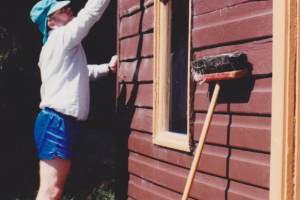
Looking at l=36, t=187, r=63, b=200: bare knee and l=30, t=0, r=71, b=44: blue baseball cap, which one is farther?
l=30, t=0, r=71, b=44: blue baseball cap

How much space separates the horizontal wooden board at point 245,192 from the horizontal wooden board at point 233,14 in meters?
1.05

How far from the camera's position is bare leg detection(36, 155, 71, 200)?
3.16m

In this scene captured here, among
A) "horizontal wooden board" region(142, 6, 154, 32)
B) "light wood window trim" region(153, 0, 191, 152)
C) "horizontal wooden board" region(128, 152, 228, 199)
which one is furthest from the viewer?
"horizontal wooden board" region(142, 6, 154, 32)

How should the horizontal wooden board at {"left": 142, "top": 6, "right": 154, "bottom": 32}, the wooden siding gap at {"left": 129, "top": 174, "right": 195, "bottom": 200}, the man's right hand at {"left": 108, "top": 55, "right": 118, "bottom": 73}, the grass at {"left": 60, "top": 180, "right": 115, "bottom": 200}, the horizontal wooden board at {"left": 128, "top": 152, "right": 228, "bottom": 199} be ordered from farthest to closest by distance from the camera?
the grass at {"left": 60, "top": 180, "right": 115, "bottom": 200} < the man's right hand at {"left": 108, "top": 55, "right": 118, "bottom": 73} < the horizontal wooden board at {"left": 142, "top": 6, "right": 154, "bottom": 32} < the wooden siding gap at {"left": 129, "top": 174, "right": 195, "bottom": 200} < the horizontal wooden board at {"left": 128, "top": 152, "right": 228, "bottom": 199}

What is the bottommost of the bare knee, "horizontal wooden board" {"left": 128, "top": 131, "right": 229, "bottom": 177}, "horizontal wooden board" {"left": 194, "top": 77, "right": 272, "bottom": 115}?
the bare knee

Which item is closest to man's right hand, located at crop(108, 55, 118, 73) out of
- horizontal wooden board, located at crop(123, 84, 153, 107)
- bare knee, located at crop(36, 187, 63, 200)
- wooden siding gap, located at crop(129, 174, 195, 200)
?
horizontal wooden board, located at crop(123, 84, 153, 107)

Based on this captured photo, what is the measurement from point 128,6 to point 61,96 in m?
1.20

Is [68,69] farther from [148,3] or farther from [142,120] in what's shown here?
[148,3]

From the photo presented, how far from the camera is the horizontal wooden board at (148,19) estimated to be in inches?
127

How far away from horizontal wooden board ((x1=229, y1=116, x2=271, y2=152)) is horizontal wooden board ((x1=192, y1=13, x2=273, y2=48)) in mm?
503

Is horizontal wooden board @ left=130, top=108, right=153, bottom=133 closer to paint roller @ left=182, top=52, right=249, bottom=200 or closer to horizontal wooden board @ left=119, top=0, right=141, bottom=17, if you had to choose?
paint roller @ left=182, top=52, right=249, bottom=200

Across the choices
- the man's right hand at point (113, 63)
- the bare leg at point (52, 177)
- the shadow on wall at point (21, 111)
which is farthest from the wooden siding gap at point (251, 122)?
the shadow on wall at point (21, 111)

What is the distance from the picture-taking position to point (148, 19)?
3283 millimetres

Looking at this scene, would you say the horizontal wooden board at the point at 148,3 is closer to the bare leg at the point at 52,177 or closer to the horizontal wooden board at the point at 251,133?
the horizontal wooden board at the point at 251,133
